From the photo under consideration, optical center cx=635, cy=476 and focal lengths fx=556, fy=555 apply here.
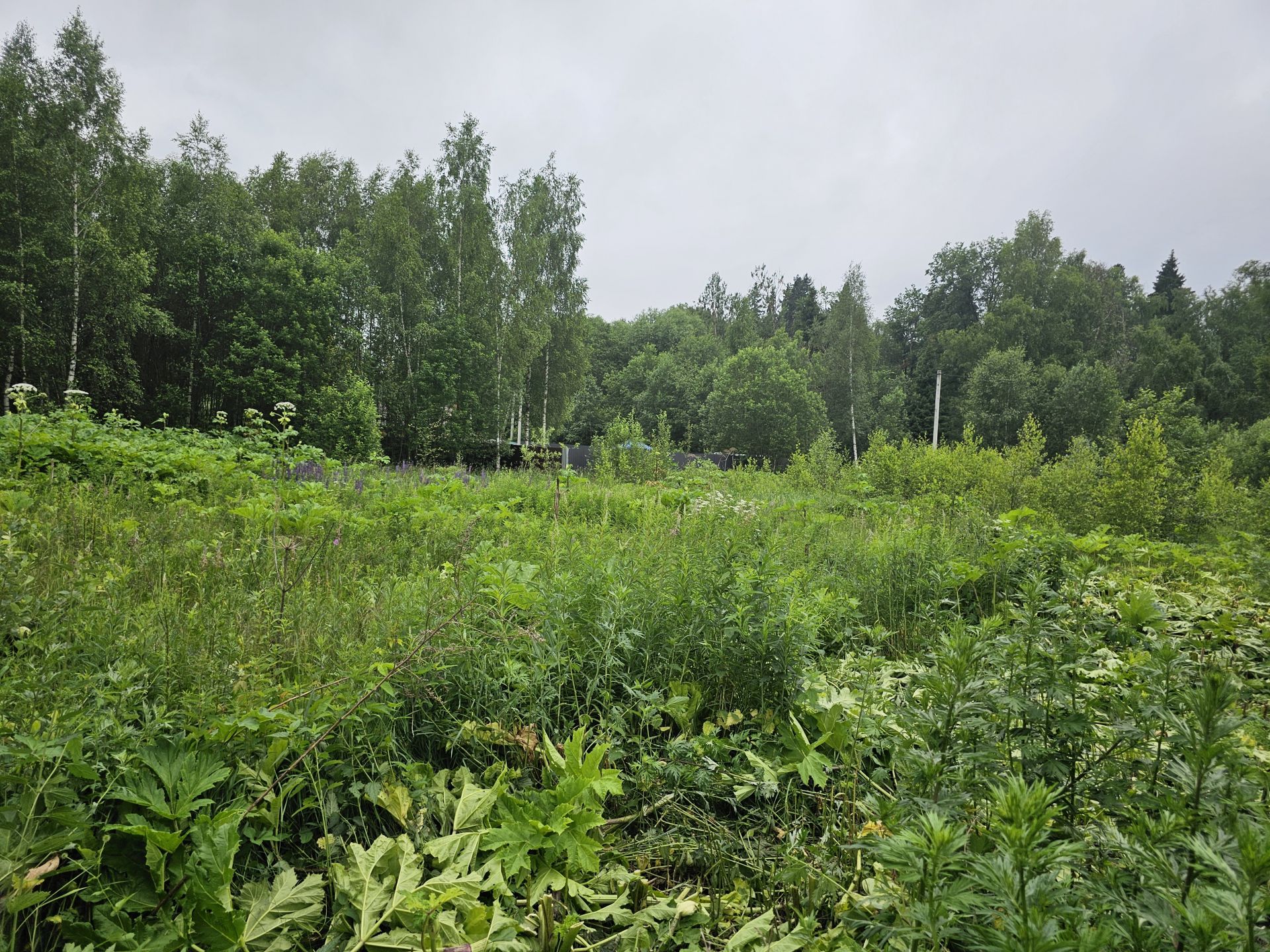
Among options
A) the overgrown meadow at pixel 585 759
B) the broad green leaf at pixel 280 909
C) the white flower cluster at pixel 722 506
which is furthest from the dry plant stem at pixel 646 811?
the white flower cluster at pixel 722 506

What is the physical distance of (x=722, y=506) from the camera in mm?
5230

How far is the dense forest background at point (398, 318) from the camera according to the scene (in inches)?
637

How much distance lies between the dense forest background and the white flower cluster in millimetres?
7191

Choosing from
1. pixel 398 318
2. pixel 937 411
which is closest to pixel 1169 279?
pixel 937 411

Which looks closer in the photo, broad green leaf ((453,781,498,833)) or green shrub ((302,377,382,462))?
broad green leaf ((453,781,498,833))

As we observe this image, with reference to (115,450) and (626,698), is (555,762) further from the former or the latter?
(115,450)

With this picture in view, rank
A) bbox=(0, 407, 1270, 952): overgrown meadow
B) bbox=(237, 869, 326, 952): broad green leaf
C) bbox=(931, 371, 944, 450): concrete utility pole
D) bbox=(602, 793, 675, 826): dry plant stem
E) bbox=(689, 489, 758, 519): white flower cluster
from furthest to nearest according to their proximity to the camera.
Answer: bbox=(931, 371, 944, 450): concrete utility pole < bbox=(689, 489, 758, 519): white flower cluster < bbox=(602, 793, 675, 826): dry plant stem < bbox=(237, 869, 326, 952): broad green leaf < bbox=(0, 407, 1270, 952): overgrown meadow

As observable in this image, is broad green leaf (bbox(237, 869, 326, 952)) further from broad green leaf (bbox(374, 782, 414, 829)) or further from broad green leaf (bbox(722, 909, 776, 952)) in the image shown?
broad green leaf (bbox(722, 909, 776, 952))

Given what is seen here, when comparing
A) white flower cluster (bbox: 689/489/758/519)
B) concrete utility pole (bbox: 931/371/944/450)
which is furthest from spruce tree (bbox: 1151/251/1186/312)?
white flower cluster (bbox: 689/489/758/519)

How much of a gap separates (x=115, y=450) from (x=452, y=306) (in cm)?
1768

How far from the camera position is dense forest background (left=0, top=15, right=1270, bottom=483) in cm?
1619

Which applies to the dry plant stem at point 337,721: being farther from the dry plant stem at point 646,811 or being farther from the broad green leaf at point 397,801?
the dry plant stem at point 646,811

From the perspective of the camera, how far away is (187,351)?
73.4 feet

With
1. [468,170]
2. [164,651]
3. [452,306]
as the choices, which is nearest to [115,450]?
[164,651]
